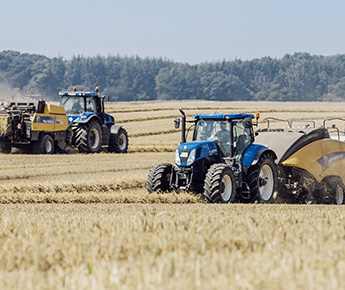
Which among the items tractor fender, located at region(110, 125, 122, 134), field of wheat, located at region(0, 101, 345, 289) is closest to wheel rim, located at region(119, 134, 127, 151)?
tractor fender, located at region(110, 125, 122, 134)

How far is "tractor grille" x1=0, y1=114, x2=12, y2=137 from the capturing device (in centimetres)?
1953

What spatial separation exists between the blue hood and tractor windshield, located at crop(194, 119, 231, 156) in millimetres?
322

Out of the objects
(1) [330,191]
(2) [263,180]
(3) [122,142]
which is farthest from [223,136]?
(3) [122,142]

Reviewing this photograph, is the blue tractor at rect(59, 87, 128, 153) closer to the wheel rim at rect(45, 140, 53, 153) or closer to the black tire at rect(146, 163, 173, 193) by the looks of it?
the wheel rim at rect(45, 140, 53, 153)

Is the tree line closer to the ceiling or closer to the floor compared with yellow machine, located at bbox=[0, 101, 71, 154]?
closer to the ceiling

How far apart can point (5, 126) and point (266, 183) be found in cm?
1070

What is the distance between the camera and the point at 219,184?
1045 centimetres

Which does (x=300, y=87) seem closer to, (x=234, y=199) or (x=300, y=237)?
(x=234, y=199)

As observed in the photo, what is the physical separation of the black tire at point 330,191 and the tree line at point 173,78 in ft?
241

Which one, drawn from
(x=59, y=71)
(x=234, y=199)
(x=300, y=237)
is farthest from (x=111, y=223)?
(x=59, y=71)

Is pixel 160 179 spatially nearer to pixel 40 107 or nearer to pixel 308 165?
pixel 308 165

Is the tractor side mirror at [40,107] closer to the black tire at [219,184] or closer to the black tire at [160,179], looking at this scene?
the black tire at [160,179]

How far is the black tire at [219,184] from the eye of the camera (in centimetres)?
1049

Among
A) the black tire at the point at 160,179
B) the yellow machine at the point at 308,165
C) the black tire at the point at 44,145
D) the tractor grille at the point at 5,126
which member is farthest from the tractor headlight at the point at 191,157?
the black tire at the point at 44,145
